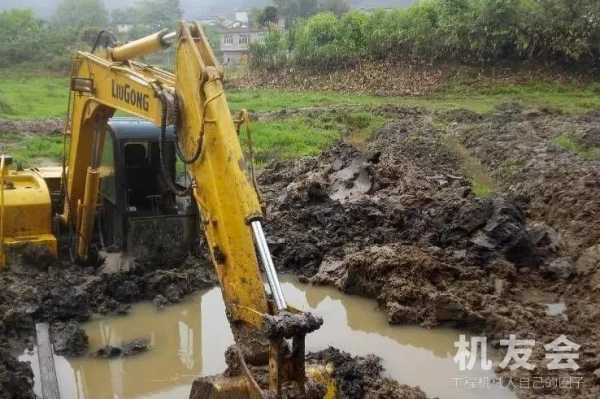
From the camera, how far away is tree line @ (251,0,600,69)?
27547mm

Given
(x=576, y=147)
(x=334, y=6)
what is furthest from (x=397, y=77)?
(x=334, y=6)

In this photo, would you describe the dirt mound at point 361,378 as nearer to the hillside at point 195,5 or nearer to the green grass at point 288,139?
the green grass at point 288,139

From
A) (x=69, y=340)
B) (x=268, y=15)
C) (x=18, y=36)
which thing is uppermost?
(x=268, y=15)

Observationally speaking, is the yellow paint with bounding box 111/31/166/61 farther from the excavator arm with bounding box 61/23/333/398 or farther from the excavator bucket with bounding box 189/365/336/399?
the excavator bucket with bounding box 189/365/336/399

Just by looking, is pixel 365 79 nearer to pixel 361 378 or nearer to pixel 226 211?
pixel 361 378

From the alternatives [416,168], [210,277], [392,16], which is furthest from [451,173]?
[392,16]

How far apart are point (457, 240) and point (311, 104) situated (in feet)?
54.2

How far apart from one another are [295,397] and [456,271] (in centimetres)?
485

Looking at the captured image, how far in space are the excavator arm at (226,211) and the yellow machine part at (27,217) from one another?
2271mm

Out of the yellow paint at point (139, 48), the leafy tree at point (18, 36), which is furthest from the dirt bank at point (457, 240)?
the leafy tree at point (18, 36)

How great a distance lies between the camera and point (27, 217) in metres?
7.75

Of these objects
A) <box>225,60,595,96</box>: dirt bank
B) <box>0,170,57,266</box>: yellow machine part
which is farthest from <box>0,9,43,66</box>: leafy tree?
<box>0,170,57,266</box>: yellow machine part

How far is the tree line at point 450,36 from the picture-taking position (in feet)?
90.4

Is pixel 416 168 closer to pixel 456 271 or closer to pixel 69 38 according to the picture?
pixel 456 271
